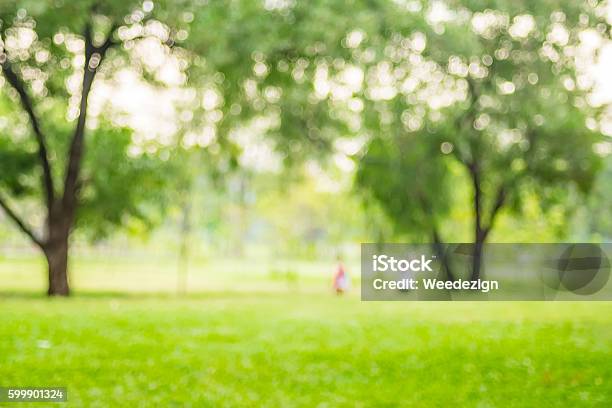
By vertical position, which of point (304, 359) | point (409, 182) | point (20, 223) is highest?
point (409, 182)

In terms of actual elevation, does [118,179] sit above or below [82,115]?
below

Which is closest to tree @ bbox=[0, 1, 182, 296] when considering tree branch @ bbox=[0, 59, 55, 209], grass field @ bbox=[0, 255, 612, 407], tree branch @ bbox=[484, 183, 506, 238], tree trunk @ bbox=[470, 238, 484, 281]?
tree branch @ bbox=[0, 59, 55, 209]

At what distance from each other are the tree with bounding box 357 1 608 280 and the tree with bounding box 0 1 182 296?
8.67 meters

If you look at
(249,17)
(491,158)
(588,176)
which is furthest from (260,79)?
(588,176)

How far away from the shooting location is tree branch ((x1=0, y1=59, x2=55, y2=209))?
23.0 m

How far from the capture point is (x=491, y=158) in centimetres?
3005

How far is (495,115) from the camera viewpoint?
27500 millimetres

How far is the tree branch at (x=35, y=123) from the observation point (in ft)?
75.5

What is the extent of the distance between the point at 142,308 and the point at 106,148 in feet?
26.6

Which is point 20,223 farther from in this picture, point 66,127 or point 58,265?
point 66,127

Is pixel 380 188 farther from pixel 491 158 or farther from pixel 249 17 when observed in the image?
pixel 249 17

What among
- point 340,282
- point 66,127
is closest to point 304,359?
point 66,127

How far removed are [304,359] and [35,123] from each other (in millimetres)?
15101

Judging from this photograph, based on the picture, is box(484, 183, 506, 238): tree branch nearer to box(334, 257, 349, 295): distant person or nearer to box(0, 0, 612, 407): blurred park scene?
box(0, 0, 612, 407): blurred park scene
